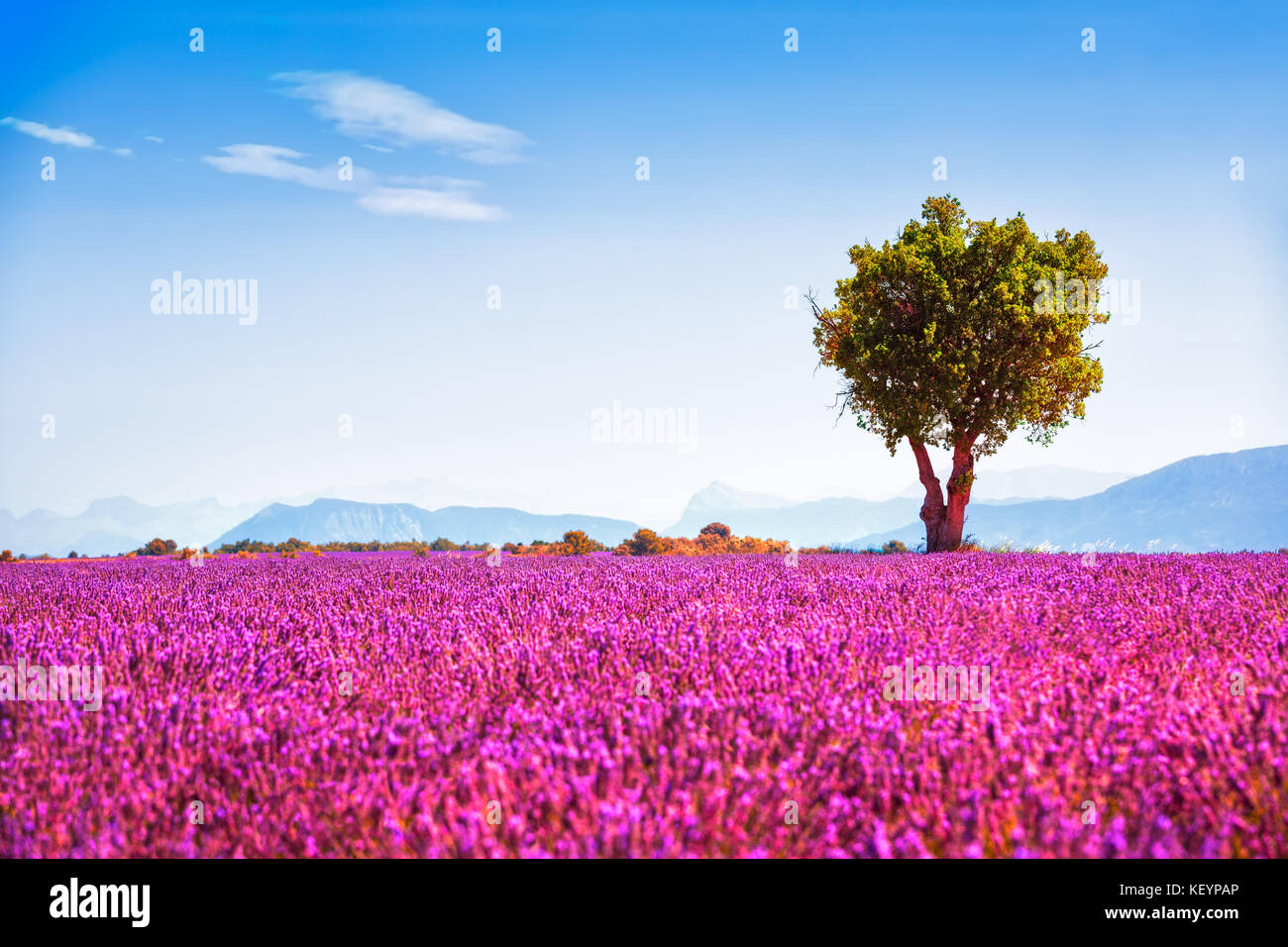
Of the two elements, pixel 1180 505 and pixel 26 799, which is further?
pixel 1180 505

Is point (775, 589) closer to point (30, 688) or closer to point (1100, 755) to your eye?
point (1100, 755)

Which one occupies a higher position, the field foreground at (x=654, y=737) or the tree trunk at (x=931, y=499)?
the tree trunk at (x=931, y=499)

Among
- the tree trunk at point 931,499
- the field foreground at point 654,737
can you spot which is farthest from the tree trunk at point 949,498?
the field foreground at point 654,737

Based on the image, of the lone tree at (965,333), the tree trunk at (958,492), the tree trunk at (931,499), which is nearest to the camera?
the lone tree at (965,333)

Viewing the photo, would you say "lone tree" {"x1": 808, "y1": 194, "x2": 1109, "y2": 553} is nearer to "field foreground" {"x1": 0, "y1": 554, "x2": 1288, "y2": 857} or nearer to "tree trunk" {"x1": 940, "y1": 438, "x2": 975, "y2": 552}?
"tree trunk" {"x1": 940, "y1": 438, "x2": 975, "y2": 552}

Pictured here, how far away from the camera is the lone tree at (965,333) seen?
13.4 metres

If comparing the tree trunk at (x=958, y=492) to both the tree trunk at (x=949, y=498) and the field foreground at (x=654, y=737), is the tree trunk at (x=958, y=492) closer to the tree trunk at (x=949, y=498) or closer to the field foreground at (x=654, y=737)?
the tree trunk at (x=949, y=498)

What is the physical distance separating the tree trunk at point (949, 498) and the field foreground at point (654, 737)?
10811mm

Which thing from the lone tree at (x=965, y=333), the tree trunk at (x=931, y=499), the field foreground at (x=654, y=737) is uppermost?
the lone tree at (x=965, y=333)

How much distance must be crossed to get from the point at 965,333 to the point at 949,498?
3.10m

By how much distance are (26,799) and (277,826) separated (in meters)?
0.70
